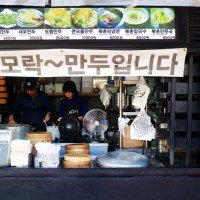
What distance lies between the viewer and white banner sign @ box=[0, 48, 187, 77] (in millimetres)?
5285

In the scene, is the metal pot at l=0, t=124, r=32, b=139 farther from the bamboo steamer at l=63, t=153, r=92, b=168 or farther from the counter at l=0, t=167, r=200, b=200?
the bamboo steamer at l=63, t=153, r=92, b=168

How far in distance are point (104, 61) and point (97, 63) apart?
11cm

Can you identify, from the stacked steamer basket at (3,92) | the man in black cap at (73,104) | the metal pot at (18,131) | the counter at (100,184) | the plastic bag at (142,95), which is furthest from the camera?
the stacked steamer basket at (3,92)

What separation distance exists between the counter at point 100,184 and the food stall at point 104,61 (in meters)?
0.01

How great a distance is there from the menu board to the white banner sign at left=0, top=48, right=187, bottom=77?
0.24m

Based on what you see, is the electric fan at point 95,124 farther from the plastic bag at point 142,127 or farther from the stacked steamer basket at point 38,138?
the stacked steamer basket at point 38,138

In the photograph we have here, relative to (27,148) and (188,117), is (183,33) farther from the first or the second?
(27,148)

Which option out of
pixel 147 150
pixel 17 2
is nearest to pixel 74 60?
pixel 17 2

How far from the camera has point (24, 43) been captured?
17.1ft

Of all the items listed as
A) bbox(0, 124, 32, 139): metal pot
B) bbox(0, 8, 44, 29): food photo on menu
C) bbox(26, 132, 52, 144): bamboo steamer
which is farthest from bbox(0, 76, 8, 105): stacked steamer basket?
bbox(0, 8, 44, 29): food photo on menu

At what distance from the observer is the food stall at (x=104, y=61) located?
5.18 metres

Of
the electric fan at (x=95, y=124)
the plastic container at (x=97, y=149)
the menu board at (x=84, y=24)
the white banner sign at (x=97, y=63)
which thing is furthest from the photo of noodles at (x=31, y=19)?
the plastic container at (x=97, y=149)

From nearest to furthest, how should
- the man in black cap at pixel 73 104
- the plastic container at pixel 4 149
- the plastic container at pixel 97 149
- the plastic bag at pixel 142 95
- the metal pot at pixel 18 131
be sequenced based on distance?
the plastic container at pixel 4 149
the metal pot at pixel 18 131
the plastic bag at pixel 142 95
the plastic container at pixel 97 149
the man in black cap at pixel 73 104

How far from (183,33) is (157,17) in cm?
45
